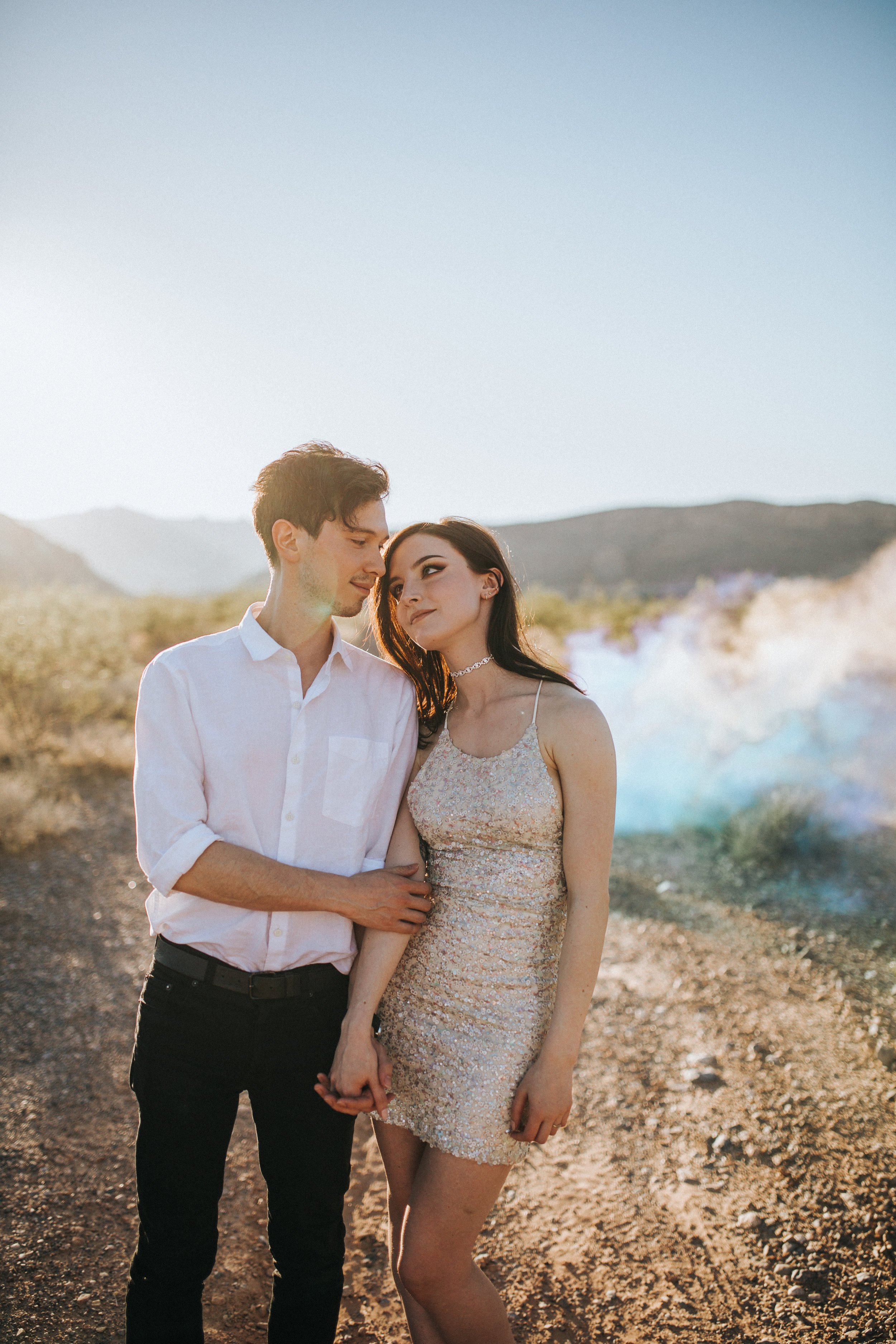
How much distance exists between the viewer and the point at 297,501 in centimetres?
192

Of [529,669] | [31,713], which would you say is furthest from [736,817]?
[31,713]

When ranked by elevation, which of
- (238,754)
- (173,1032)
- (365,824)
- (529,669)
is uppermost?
(529,669)

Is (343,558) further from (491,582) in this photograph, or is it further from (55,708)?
(55,708)

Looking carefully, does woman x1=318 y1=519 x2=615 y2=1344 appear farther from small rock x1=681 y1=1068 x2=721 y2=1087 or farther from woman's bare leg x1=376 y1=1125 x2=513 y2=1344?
small rock x1=681 y1=1068 x2=721 y2=1087

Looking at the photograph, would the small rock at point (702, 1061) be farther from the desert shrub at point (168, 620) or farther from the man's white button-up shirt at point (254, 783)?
the desert shrub at point (168, 620)

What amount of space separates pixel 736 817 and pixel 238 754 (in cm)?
586

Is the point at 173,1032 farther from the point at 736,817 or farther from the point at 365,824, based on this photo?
the point at 736,817

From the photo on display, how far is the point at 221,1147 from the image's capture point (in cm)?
178

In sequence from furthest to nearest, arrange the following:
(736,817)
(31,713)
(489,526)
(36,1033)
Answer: (31,713) → (736,817) → (36,1033) → (489,526)

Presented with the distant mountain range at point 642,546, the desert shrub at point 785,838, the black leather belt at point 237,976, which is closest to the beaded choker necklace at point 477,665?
the black leather belt at point 237,976

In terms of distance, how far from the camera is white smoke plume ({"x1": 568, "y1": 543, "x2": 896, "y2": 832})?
707 cm

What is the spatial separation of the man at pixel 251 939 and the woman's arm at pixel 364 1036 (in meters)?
0.05

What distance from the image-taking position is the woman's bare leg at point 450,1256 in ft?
5.49

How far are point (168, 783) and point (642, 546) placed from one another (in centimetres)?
6046
